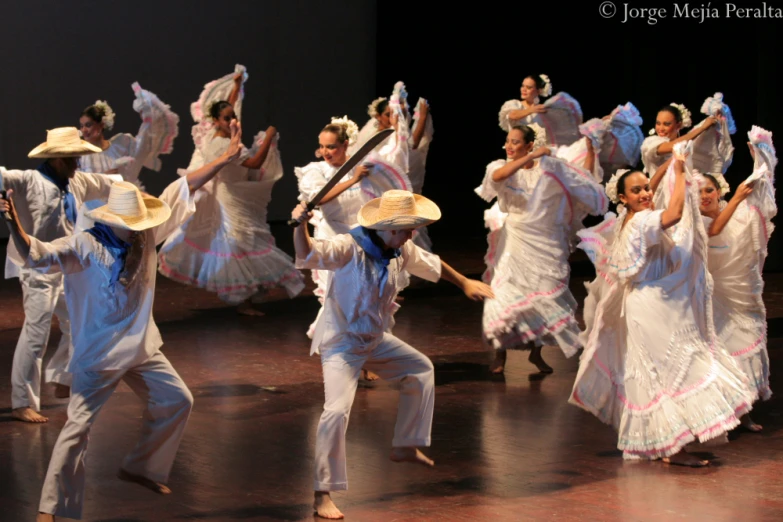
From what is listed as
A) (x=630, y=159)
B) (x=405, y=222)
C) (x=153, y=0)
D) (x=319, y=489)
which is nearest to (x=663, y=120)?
(x=630, y=159)

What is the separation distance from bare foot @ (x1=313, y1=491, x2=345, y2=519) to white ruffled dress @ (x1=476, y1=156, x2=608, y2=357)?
9.10 feet

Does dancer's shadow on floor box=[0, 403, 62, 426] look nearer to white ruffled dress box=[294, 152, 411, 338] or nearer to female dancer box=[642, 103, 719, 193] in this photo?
white ruffled dress box=[294, 152, 411, 338]

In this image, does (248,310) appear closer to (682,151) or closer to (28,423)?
(28,423)

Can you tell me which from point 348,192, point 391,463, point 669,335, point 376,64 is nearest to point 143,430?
point 391,463

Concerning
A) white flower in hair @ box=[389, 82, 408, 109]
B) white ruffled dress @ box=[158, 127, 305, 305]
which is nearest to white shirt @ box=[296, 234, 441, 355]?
white flower in hair @ box=[389, 82, 408, 109]

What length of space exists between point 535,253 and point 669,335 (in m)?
1.94

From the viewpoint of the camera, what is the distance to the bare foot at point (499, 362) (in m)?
7.69

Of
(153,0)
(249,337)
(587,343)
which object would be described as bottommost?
(249,337)

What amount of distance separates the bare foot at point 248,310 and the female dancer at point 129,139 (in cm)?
143

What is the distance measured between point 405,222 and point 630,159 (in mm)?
5169

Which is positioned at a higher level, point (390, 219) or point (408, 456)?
point (390, 219)

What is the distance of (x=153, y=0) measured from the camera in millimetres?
14289

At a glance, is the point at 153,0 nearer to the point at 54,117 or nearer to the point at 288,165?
the point at 54,117

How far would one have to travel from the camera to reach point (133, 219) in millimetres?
4879
